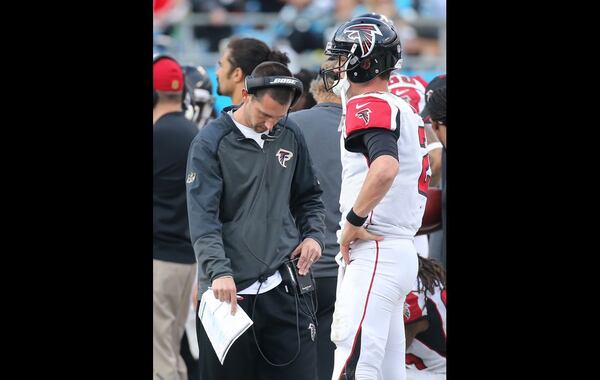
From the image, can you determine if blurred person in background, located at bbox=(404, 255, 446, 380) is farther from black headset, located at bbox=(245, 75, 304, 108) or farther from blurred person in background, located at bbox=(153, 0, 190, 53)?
blurred person in background, located at bbox=(153, 0, 190, 53)

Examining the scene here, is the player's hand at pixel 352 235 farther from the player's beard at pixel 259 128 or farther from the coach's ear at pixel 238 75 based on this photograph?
the coach's ear at pixel 238 75

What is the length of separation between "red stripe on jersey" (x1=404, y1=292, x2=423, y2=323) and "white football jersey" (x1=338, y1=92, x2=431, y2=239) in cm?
77

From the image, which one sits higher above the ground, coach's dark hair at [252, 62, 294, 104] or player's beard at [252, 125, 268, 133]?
coach's dark hair at [252, 62, 294, 104]

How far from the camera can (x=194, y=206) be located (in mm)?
4078

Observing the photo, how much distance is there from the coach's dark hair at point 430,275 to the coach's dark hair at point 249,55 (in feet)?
4.70

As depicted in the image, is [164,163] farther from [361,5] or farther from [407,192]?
[361,5]

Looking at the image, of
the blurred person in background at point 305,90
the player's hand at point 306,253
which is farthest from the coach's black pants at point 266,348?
the blurred person in background at point 305,90

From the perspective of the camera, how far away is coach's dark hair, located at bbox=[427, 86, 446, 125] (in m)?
5.34

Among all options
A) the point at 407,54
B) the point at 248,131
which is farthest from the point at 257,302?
the point at 407,54

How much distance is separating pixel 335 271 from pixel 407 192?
3.36 ft

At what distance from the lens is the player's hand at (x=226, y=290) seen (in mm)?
3953

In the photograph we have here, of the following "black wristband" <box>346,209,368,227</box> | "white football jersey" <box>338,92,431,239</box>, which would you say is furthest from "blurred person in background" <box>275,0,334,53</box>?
"black wristband" <box>346,209,368,227</box>

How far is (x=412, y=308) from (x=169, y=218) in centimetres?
166

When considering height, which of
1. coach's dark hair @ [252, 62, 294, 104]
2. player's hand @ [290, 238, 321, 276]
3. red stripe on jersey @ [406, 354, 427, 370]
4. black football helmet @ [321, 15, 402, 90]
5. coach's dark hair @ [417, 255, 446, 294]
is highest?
black football helmet @ [321, 15, 402, 90]
